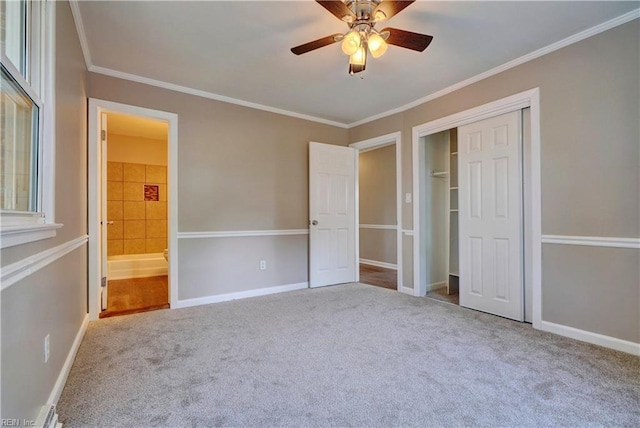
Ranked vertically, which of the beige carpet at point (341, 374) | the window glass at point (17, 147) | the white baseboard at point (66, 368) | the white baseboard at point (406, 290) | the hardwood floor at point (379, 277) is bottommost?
the hardwood floor at point (379, 277)

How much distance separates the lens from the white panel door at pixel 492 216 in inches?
115

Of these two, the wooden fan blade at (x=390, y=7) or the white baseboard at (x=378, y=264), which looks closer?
the wooden fan blade at (x=390, y=7)

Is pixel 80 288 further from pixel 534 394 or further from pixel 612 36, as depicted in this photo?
pixel 612 36

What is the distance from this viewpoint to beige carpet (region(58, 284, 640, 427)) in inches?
59.2

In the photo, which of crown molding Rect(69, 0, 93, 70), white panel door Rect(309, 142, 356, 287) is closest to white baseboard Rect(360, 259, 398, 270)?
white panel door Rect(309, 142, 356, 287)

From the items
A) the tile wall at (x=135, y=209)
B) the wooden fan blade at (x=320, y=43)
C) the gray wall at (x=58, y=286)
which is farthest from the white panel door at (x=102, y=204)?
the tile wall at (x=135, y=209)

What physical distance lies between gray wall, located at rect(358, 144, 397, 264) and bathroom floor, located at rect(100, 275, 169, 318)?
384 centimetres

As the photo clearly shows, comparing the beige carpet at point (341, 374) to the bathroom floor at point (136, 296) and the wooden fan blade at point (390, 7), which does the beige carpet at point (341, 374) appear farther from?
the wooden fan blade at point (390, 7)

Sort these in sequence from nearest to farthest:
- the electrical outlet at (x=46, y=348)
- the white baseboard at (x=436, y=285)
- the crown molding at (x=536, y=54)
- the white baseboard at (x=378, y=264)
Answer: the electrical outlet at (x=46, y=348) → the crown molding at (x=536, y=54) → the white baseboard at (x=436, y=285) → the white baseboard at (x=378, y=264)

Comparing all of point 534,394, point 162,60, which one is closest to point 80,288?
point 162,60

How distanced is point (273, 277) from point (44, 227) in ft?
9.31

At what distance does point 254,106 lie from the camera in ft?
12.7

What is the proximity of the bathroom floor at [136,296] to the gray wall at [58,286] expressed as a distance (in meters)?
0.60

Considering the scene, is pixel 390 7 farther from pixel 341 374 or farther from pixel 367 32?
pixel 341 374
